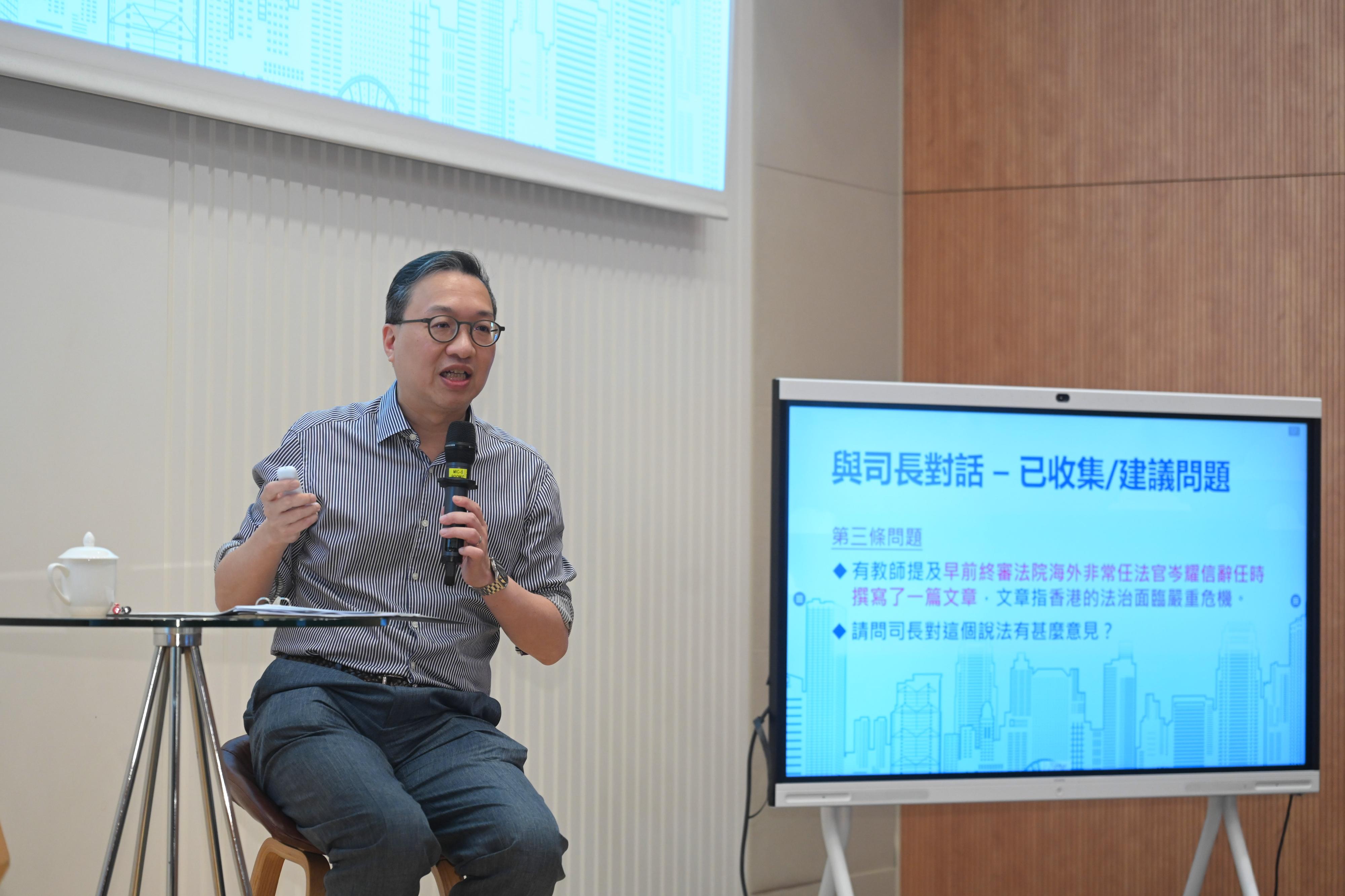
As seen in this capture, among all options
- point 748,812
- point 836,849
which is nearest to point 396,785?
point 836,849

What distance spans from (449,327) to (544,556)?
441mm

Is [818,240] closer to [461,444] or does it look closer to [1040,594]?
[1040,594]

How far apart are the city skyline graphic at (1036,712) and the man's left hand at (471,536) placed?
2.65 ft

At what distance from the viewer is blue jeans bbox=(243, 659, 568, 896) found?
1659 mm

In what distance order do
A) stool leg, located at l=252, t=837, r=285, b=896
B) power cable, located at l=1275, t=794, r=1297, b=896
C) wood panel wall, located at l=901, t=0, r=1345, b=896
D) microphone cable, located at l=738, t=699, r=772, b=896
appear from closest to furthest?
stool leg, located at l=252, t=837, r=285, b=896 < microphone cable, located at l=738, t=699, r=772, b=896 < power cable, located at l=1275, t=794, r=1297, b=896 < wood panel wall, located at l=901, t=0, r=1345, b=896

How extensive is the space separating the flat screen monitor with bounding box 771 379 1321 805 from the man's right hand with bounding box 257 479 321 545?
972 millimetres

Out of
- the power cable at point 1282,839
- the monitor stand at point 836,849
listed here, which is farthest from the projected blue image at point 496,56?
the power cable at point 1282,839

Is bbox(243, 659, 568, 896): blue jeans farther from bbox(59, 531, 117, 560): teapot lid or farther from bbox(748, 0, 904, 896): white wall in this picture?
bbox(748, 0, 904, 896): white wall

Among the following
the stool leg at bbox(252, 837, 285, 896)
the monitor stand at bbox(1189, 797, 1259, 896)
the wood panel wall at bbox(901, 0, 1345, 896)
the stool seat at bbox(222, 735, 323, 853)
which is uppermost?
the wood panel wall at bbox(901, 0, 1345, 896)

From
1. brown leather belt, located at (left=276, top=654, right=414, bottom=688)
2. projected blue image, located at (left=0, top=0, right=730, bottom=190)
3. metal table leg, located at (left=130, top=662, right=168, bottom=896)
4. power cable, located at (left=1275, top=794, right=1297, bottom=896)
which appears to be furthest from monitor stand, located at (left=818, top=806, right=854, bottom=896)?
projected blue image, located at (left=0, top=0, right=730, bottom=190)

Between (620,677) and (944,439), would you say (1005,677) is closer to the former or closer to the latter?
(944,439)

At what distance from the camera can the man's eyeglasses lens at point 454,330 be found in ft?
6.45

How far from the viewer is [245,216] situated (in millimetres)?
2445

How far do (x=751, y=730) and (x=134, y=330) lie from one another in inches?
77.1
